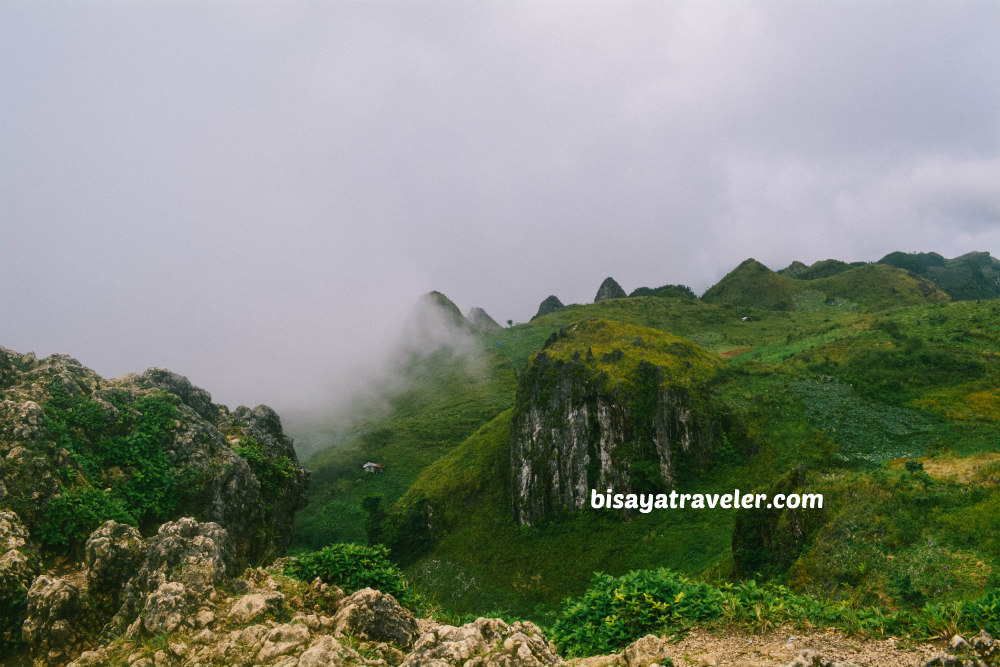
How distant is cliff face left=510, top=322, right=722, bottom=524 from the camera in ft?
165

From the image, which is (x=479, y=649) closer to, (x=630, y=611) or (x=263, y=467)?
(x=630, y=611)

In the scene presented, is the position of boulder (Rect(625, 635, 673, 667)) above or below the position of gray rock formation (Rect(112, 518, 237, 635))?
below

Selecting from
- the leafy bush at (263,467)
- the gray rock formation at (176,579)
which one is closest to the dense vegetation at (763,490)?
the gray rock formation at (176,579)

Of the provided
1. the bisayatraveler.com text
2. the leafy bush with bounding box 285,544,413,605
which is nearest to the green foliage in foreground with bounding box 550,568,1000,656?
the leafy bush with bounding box 285,544,413,605

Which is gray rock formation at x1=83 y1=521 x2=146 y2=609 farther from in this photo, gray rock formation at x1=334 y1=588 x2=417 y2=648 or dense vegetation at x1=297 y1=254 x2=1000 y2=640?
dense vegetation at x1=297 y1=254 x2=1000 y2=640

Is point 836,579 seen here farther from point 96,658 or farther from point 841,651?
point 96,658

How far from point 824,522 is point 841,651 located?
18.2 m

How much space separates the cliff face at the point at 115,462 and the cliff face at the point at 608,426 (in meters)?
31.7

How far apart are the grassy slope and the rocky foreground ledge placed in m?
13.6

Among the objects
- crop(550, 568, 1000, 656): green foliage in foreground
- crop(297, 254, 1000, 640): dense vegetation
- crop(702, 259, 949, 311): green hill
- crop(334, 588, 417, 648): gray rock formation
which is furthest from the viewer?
crop(702, 259, 949, 311): green hill

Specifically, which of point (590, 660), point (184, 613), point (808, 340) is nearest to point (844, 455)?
point (808, 340)

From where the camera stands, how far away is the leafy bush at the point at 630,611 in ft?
35.1

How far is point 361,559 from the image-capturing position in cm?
1250

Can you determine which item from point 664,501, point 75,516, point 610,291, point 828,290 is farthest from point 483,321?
point 75,516
